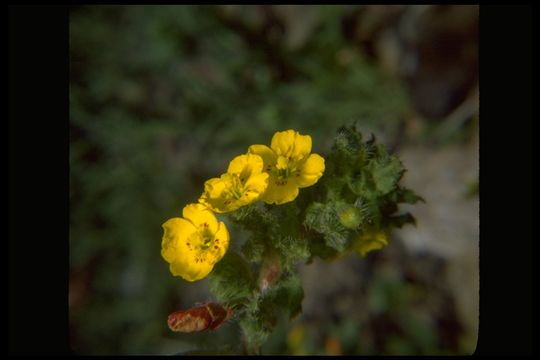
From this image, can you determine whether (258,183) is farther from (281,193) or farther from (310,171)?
(310,171)

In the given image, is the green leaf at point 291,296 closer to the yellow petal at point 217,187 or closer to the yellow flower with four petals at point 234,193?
the yellow flower with four petals at point 234,193

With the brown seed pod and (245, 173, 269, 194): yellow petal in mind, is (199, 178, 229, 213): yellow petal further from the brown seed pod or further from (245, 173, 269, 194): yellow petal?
the brown seed pod

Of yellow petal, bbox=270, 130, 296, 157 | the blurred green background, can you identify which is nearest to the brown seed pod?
yellow petal, bbox=270, 130, 296, 157

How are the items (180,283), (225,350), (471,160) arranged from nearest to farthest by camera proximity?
(225,350), (471,160), (180,283)

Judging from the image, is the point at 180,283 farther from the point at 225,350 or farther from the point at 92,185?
the point at 225,350

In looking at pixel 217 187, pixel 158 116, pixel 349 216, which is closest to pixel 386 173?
pixel 349 216
